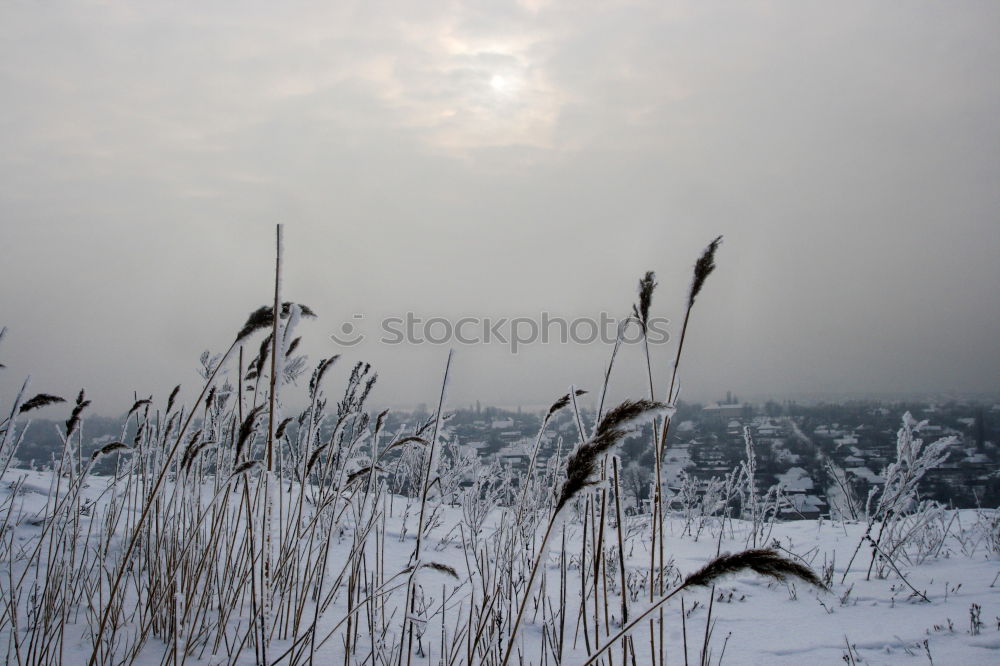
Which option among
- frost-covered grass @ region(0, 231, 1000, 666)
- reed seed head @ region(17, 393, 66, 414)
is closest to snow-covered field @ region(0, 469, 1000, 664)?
frost-covered grass @ region(0, 231, 1000, 666)

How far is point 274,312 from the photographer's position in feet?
4.11

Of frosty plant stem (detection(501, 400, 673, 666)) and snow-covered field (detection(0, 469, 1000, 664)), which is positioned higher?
frosty plant stem (detection(501, 400, 673, 666))

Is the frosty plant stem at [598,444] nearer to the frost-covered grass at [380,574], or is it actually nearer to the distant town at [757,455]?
the frost-covered grass at [380,574]

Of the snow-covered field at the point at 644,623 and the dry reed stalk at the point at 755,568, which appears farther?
the snow-covered field at the point at 644,623

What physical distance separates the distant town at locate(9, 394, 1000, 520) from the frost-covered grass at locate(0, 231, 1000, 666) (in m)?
0.29

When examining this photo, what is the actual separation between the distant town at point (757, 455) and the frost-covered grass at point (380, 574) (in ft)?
0.95

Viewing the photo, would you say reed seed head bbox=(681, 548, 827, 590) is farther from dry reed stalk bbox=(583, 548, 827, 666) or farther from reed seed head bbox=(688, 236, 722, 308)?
reed seed head bbox=(688, 236, 722, 308)

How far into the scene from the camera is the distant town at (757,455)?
4.32 meters

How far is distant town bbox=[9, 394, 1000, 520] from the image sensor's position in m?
4.32

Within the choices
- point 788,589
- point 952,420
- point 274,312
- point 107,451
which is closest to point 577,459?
point 274,312

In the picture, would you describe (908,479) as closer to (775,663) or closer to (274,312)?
(775,663)

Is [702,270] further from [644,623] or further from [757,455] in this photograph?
[757,455]

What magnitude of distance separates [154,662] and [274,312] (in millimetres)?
1691

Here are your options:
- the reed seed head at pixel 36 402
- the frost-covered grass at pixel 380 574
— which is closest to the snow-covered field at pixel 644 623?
the frost-covered grass at pixel 380 574
